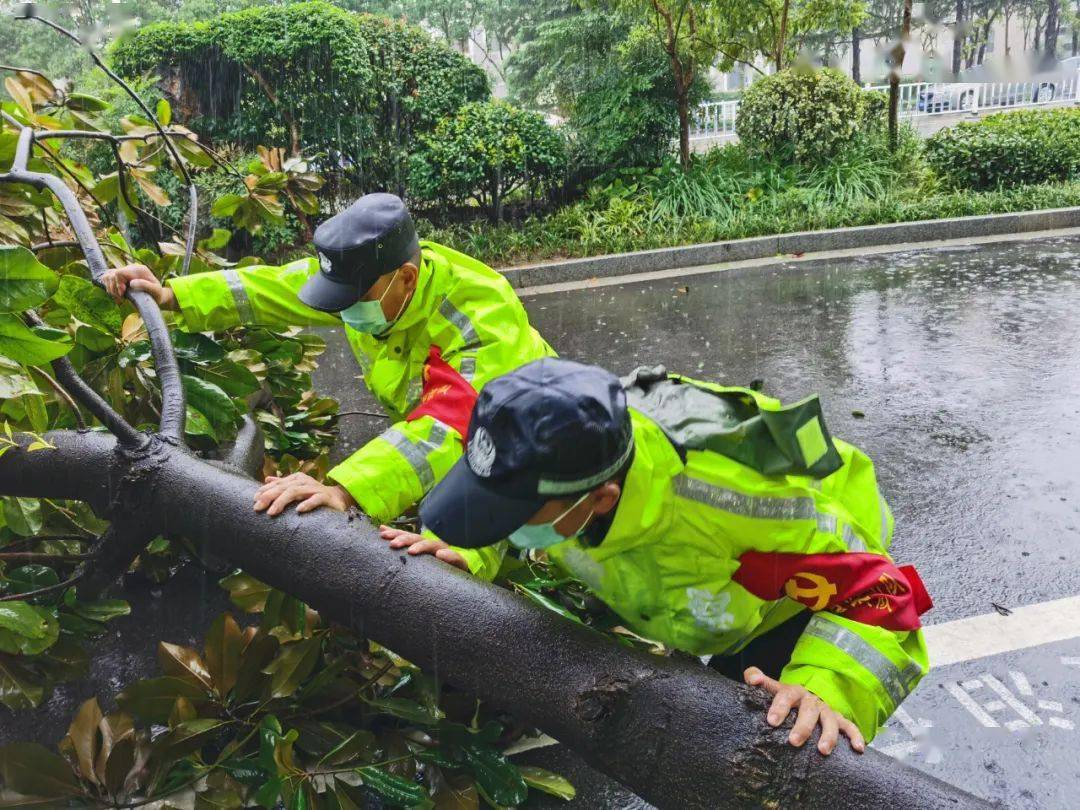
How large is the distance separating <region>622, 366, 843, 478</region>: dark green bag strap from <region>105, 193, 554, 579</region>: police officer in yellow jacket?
23.7 inches

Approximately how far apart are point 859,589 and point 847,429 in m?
3.59

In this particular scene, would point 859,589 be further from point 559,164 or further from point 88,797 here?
point 559,164

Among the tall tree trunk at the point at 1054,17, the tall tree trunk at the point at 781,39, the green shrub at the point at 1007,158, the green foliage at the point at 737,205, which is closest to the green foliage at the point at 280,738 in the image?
the green foliage at the point at 737,205

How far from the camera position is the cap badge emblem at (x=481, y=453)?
1.36 meters

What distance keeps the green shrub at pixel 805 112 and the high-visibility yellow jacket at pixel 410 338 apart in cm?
1004

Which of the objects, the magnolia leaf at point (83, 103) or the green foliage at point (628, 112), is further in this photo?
the green foliage at point (628, 112)

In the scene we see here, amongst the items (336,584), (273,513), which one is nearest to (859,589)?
(336,584)

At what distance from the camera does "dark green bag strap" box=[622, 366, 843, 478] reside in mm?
1402

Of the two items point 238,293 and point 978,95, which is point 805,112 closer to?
point 978,95

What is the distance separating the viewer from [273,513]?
162cm

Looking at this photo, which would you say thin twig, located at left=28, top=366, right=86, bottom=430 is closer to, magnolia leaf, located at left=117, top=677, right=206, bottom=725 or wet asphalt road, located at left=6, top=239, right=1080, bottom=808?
magnolia leaf, located at left=117, top=677, right=206, bottom=725

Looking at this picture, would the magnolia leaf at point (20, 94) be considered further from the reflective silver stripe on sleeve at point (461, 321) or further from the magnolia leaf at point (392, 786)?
the magnolia leaf at point (392, 786)

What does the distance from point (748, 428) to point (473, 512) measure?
1.49 ft

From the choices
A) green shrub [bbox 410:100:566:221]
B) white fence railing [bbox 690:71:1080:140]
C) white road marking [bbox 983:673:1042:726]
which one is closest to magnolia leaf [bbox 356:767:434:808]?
white road marking [bbox 983:673:1042:726]
